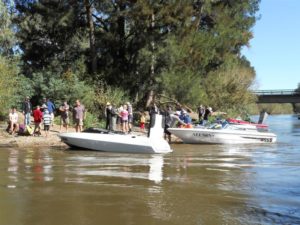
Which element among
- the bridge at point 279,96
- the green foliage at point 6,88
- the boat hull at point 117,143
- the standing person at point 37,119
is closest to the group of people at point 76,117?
the standing person at point 37,119

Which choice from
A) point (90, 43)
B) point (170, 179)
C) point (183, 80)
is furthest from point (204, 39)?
point (170, 179)

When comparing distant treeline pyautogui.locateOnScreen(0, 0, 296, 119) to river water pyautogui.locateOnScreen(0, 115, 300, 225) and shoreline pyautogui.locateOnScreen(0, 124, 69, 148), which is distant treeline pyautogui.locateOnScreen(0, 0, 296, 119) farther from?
river water pyautogui.locateOnScreen(0, 115, 300, 225)

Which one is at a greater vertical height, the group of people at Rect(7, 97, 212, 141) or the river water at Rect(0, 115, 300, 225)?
the group of people at Rect(7, 97, 212, 141)

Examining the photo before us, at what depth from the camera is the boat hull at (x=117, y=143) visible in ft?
69.8

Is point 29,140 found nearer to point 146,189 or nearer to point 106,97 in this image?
point 106,97

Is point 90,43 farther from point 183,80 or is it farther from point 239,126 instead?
point 239,126

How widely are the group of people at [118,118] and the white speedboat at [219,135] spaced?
8.36 ft

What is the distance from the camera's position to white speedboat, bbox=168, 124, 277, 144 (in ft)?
90.3

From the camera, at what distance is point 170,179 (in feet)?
→ 46.3

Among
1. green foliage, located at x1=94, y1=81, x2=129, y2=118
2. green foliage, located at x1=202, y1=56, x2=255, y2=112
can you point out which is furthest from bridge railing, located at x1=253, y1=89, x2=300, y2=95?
green foliage, located at x1=94, y1=81, x2=129, y2=118

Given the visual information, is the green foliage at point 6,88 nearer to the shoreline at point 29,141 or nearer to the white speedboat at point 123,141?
the shoreline at point 29,141

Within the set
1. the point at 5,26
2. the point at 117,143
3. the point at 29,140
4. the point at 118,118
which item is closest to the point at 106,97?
the point at 118,118

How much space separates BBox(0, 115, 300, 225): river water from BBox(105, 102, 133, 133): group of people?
6937 mm

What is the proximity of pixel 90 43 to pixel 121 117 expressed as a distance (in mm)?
10168
